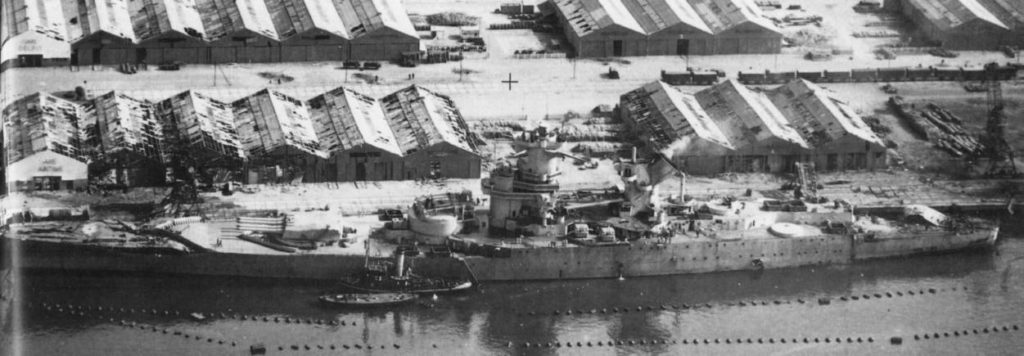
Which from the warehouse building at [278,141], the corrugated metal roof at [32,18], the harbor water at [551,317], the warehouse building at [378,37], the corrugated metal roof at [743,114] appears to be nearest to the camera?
the harbor water at [551,317]

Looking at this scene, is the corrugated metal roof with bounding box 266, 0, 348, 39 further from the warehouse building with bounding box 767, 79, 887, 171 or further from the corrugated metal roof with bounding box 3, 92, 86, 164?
the warehouse building with bounding box 767, 79, 887, 171

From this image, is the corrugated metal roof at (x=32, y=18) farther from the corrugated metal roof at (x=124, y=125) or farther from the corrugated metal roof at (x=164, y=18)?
the corrugated metal roof at (x=124, y=125)

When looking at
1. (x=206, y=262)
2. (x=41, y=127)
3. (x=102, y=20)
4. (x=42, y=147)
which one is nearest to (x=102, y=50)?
(x=102, y=20)

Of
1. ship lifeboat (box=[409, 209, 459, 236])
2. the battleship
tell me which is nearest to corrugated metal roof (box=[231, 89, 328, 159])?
the battleship

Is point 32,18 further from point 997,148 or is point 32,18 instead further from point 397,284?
point 997,148

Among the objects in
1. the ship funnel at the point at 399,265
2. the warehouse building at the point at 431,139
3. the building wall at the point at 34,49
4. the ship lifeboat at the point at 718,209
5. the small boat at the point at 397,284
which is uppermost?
the building wall at the point at 34,49

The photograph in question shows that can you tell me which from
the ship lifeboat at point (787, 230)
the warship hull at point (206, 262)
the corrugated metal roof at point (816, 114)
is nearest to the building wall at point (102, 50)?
the warship hull at point (206, 262)
